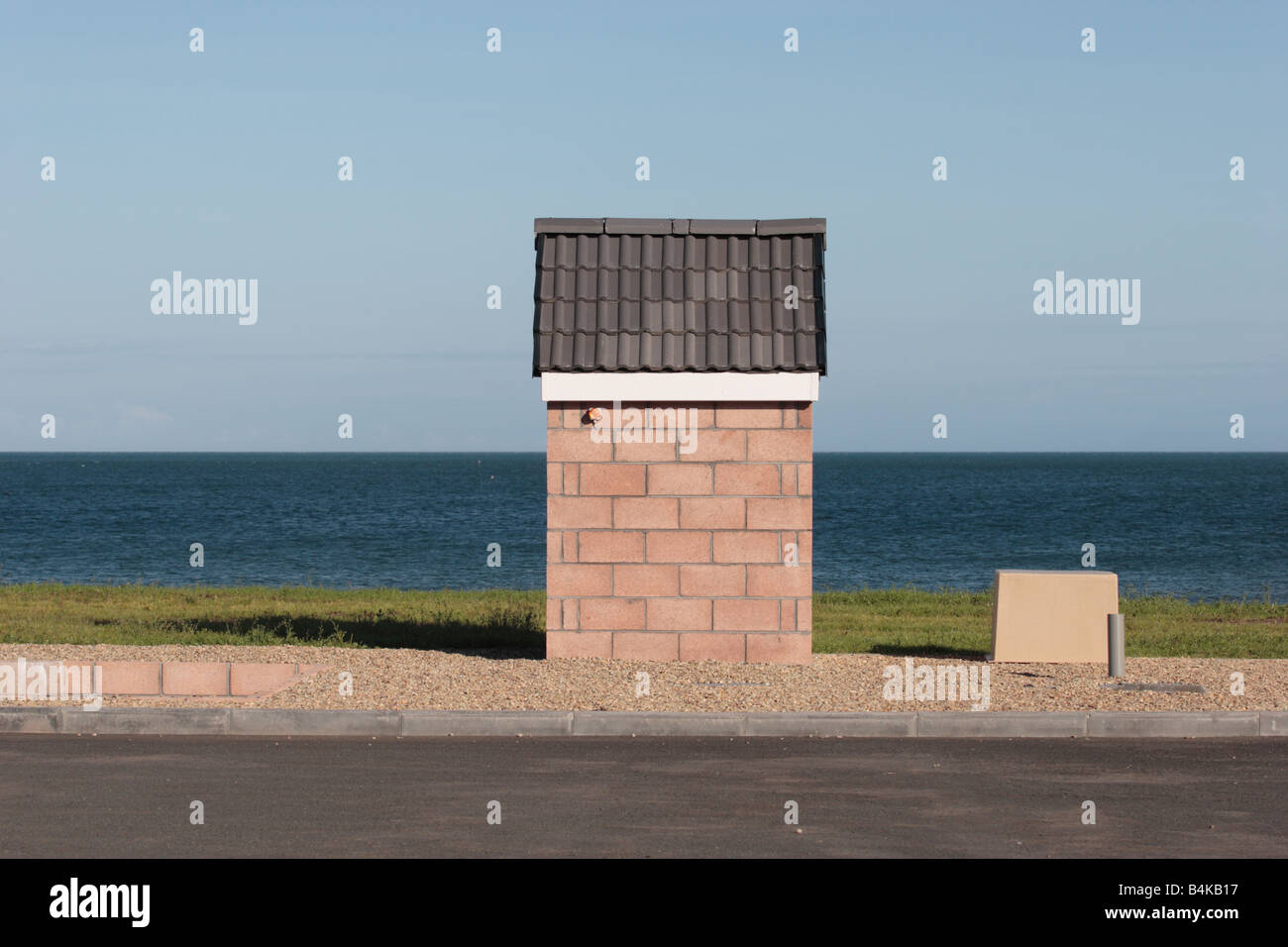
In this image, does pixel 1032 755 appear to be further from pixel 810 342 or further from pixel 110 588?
→ pixel 110 588

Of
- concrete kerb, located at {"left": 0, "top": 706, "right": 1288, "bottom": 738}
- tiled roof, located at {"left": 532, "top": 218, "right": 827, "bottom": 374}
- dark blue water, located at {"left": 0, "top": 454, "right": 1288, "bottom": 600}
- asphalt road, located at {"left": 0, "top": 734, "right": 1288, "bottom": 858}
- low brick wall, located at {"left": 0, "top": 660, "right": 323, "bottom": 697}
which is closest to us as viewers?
asphalt road, located at {"left": 0, "top": 734, "right": 1288, "bottom": 858}

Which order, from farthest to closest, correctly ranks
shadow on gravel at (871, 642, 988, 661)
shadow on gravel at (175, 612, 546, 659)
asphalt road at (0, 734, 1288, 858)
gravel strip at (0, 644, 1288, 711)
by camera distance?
shadow on gravel at (175, 612, 546, 659) < shadow on gravel at (871, 642, 988, 661) < gravel strip at (0, 644, 1288, 711) < asphalt road at (0, 734, 1288, 858)

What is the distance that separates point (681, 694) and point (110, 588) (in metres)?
17.2

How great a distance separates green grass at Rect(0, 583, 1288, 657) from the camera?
1688 cm

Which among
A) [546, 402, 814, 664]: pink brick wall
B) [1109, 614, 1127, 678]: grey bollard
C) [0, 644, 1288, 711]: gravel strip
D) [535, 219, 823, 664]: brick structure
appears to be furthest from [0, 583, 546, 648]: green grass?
[1109, 614, 1127, 678]: grey bollard

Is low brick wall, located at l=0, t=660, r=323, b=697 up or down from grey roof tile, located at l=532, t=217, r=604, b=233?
down

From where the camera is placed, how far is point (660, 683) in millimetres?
13016

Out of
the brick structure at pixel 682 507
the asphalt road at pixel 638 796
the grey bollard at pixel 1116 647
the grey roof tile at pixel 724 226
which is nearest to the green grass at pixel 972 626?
the grey bollard at pixel 1116 647

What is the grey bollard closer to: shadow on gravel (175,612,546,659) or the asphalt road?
the asphalt road

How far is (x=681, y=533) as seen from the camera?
561 inches

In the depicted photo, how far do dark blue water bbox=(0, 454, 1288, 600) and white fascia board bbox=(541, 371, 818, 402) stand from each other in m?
19.0

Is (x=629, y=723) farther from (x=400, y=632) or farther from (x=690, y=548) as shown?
(x=400, y=632)

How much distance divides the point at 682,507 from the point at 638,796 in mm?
5523
